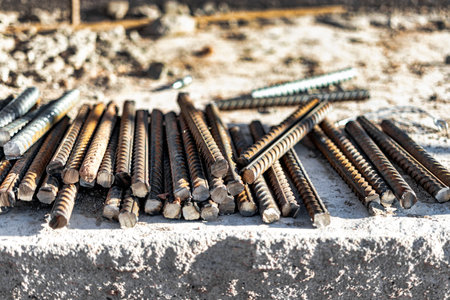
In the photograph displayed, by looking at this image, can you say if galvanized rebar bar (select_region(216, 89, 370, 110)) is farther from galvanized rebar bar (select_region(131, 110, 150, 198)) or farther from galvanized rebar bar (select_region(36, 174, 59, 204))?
galvanized rebar bar (select_region(36, 174, 59, 204))

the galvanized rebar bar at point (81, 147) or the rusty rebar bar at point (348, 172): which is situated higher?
the galvanized rebar bar at point (81, 147)

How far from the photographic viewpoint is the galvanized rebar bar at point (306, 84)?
21.7ft

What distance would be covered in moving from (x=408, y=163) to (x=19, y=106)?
424 cm

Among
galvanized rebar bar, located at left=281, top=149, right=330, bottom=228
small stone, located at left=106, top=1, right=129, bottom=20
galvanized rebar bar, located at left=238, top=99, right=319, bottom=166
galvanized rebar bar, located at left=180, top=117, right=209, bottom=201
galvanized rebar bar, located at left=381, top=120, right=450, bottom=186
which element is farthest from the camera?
small stone, located at left=106, top=1, right=129, bottom=20

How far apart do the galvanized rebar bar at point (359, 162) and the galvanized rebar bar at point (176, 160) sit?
1746mm

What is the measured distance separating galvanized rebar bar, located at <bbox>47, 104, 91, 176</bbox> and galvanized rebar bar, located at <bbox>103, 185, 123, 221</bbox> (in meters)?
0.54

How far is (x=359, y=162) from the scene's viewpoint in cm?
479

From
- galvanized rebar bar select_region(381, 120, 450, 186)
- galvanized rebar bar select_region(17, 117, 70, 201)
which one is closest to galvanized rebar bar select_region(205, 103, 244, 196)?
galvanized rebar bar select_region(17, 117, 70, 201)

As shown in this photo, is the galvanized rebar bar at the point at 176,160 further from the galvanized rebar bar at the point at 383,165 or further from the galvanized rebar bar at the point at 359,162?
the galvanized rebar bar at the point at 383,165

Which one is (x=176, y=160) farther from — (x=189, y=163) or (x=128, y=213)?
(x=128, y=213)

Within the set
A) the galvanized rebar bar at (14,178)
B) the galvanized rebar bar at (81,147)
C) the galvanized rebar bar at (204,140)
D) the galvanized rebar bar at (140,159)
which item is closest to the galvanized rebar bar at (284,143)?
the galvanized rebar bar at (204,140)

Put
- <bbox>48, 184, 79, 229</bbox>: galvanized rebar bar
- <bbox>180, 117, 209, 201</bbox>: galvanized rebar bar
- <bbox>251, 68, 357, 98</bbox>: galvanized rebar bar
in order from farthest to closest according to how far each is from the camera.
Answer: <bbox>251, 68, 357, 98</bbox>: galvanized rebar bar
<bbox>180, 117, 209, 201</bbox>: galvanized rebar bar
<bbox>48, 184, 79, 229</bbox>: galvanized rebar bar

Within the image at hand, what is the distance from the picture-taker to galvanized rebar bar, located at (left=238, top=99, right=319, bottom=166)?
4.50m

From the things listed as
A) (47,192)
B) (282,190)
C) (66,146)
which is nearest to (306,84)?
(282,190)
